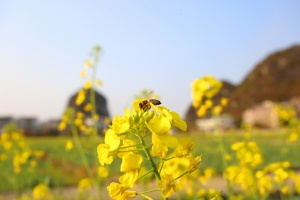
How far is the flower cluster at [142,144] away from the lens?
1.12m

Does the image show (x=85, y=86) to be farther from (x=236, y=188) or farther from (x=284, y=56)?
(x=284, y=56)

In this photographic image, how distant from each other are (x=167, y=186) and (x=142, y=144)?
123mm

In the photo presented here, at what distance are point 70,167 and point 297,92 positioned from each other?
119ft

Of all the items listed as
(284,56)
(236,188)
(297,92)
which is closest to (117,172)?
(236,188)

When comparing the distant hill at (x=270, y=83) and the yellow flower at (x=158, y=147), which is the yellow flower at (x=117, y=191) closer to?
the yellow flower at (x=158, y=147)

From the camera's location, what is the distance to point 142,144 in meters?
1.13

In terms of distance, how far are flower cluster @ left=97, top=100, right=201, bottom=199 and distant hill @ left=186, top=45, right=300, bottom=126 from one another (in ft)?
127

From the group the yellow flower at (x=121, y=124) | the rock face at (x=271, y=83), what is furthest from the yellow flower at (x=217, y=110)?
the rock face at (x=271, y=83)

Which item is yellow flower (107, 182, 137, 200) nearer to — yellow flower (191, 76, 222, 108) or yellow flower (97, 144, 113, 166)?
yellow flower (97, 144, 113, 166)

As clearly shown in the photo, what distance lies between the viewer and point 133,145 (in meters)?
1.20

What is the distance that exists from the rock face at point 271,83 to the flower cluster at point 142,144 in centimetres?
4134

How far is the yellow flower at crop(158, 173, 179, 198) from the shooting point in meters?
1.14

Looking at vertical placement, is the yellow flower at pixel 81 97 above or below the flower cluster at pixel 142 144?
above

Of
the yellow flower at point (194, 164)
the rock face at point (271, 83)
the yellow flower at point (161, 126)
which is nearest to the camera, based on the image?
the yellow flower at point (161, 126)
